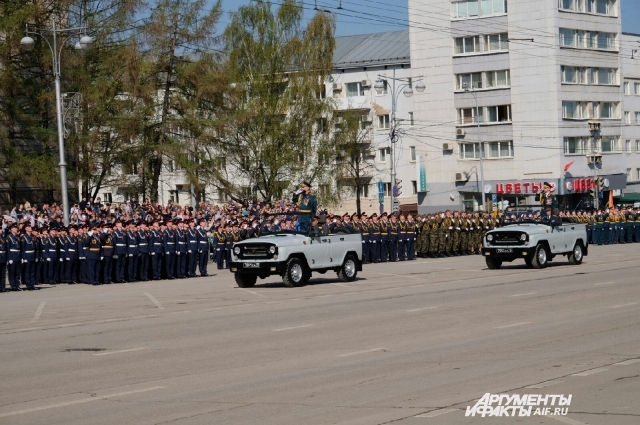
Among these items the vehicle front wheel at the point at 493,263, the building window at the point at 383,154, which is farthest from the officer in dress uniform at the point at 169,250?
the building window at the point at 383,154

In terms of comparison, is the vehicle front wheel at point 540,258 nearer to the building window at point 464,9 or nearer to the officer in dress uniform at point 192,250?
the officer in dress uniform at point 192,250

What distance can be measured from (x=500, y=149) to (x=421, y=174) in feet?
21.7

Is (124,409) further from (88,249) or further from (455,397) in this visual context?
(88,249)

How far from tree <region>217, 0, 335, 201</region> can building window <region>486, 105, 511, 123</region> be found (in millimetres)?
21107

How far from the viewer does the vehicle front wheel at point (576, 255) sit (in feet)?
120

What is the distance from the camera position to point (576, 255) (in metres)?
36.6

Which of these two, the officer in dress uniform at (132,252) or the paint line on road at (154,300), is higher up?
the officer in dress uniform at (132,252)

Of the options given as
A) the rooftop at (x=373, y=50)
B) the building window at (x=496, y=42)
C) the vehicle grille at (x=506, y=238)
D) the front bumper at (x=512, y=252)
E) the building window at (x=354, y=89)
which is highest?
the rooftop at (x=373, y=50)

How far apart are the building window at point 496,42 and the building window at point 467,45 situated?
78cm

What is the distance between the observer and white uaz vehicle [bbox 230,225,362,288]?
27834mm

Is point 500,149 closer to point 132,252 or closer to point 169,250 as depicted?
point 169,250

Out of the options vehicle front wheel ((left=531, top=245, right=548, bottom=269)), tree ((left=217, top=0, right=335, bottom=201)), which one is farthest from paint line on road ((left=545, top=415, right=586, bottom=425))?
tree ((left=217, top=0, right=335, bottom=201))

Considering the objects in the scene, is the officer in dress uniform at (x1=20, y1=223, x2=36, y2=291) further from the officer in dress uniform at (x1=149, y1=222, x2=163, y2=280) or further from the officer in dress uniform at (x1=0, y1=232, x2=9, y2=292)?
the officer in dress uniform at (x1=149, y1=222, x2=163, y2=280)

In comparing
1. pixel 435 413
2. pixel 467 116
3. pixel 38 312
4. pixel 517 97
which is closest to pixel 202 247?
pixel 38 312
